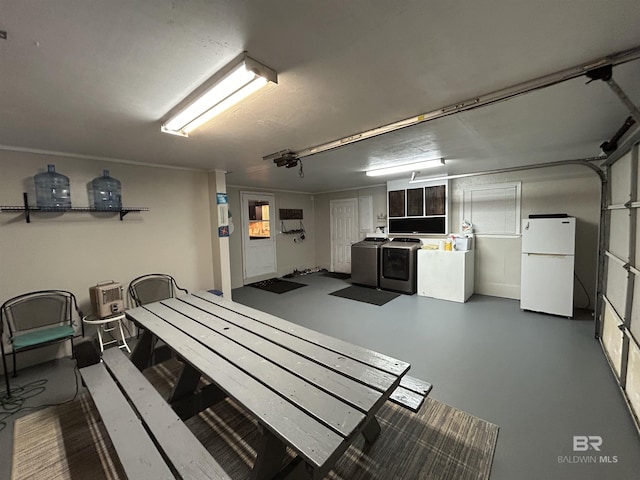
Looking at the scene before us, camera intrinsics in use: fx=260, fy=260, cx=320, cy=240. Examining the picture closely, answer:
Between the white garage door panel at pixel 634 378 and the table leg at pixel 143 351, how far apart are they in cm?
380

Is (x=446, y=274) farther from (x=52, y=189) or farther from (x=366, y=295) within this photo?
(x=52, y=189)

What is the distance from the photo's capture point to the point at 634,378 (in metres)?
1.87

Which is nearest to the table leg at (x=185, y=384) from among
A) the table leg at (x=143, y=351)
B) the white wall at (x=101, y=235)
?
the table leg at (x=143, y=351)

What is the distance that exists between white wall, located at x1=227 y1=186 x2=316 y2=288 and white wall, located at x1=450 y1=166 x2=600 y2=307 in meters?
3.76

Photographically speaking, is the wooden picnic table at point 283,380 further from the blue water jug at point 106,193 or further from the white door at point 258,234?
the white door at point 258,234

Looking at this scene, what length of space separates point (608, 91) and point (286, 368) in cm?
267

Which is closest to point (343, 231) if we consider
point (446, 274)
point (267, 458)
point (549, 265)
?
point (446, 274)

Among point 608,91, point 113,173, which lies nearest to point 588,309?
point 608,91

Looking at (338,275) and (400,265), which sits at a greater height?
(400,265)

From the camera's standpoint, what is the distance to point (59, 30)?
42.1 inches

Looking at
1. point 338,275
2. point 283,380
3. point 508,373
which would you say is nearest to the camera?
point 283,380

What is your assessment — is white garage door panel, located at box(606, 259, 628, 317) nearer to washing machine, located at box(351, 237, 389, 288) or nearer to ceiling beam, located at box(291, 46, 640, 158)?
ceiling beam, located at box(291, 46, 640, 158)

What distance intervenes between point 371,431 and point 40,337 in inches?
118

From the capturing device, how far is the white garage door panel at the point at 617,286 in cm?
221
